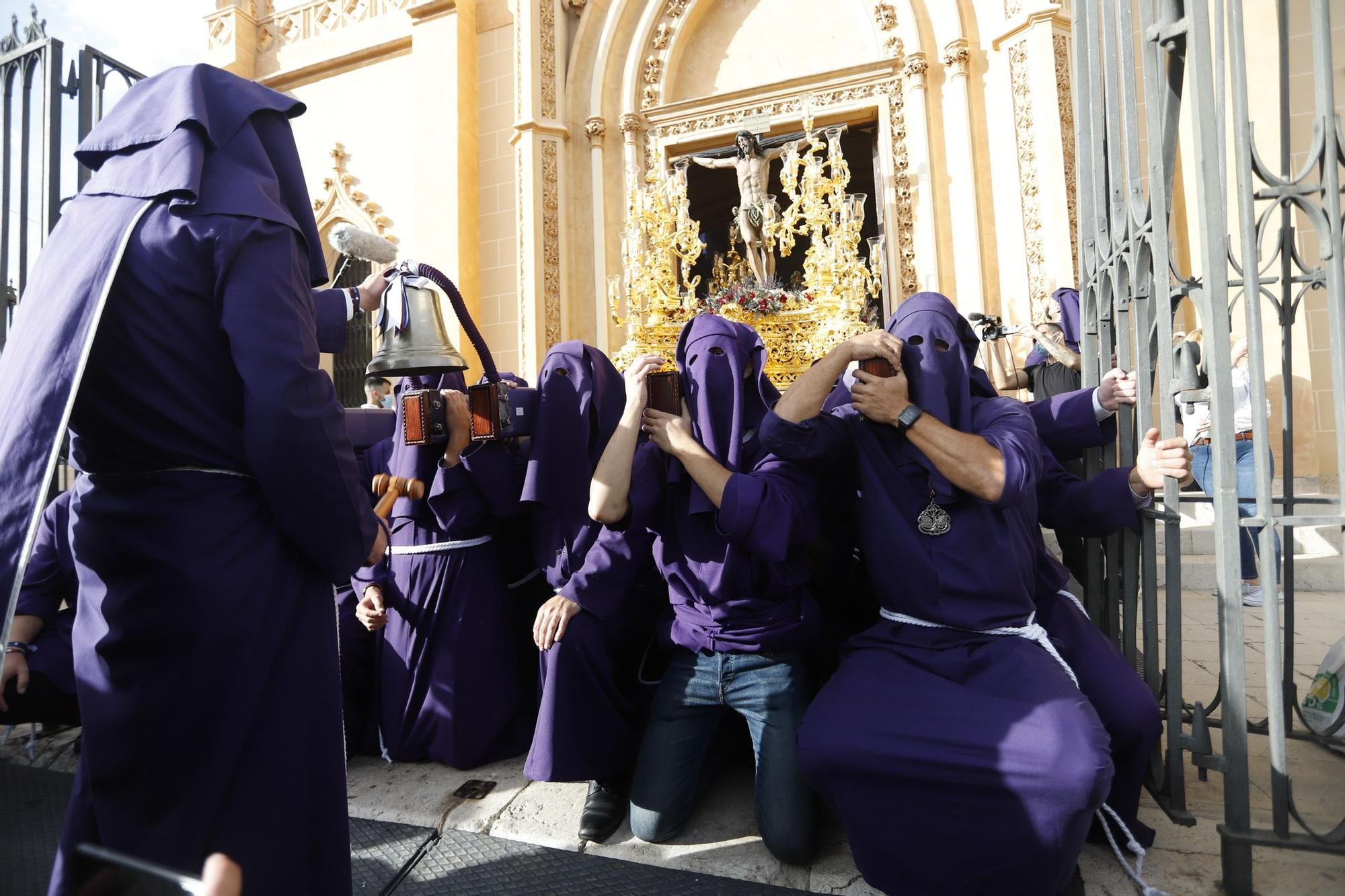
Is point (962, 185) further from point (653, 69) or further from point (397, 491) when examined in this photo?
point (397, 491)

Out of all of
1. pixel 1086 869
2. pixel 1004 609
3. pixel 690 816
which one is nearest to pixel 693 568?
pixel 690 816

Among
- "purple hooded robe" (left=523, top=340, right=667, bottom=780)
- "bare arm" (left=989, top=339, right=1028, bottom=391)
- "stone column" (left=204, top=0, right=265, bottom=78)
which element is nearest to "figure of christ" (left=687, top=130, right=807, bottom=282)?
"bare arm" (left=989, top=339, right=1028, bottom=391)

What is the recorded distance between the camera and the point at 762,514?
2.21 metres

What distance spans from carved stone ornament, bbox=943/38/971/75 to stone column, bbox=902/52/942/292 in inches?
10.2

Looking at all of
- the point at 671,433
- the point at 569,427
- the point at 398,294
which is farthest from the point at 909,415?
the point at 398,294

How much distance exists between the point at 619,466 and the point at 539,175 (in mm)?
7469

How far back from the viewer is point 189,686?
1370 millimetres

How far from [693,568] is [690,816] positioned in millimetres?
778

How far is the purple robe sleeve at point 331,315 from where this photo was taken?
1.83 metres

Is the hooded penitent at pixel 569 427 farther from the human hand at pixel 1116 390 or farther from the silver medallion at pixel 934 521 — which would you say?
the human hand at pixel 1116 390

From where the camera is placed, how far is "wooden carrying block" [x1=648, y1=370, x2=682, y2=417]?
245 centimetres

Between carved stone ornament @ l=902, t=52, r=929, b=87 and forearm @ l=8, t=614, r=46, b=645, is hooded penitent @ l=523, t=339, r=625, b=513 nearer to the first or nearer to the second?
forearm @ l=8, t=614, r=46, b=645

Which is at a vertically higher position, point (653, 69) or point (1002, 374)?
point (653, 69)

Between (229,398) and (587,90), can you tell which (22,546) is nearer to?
(229,398)
